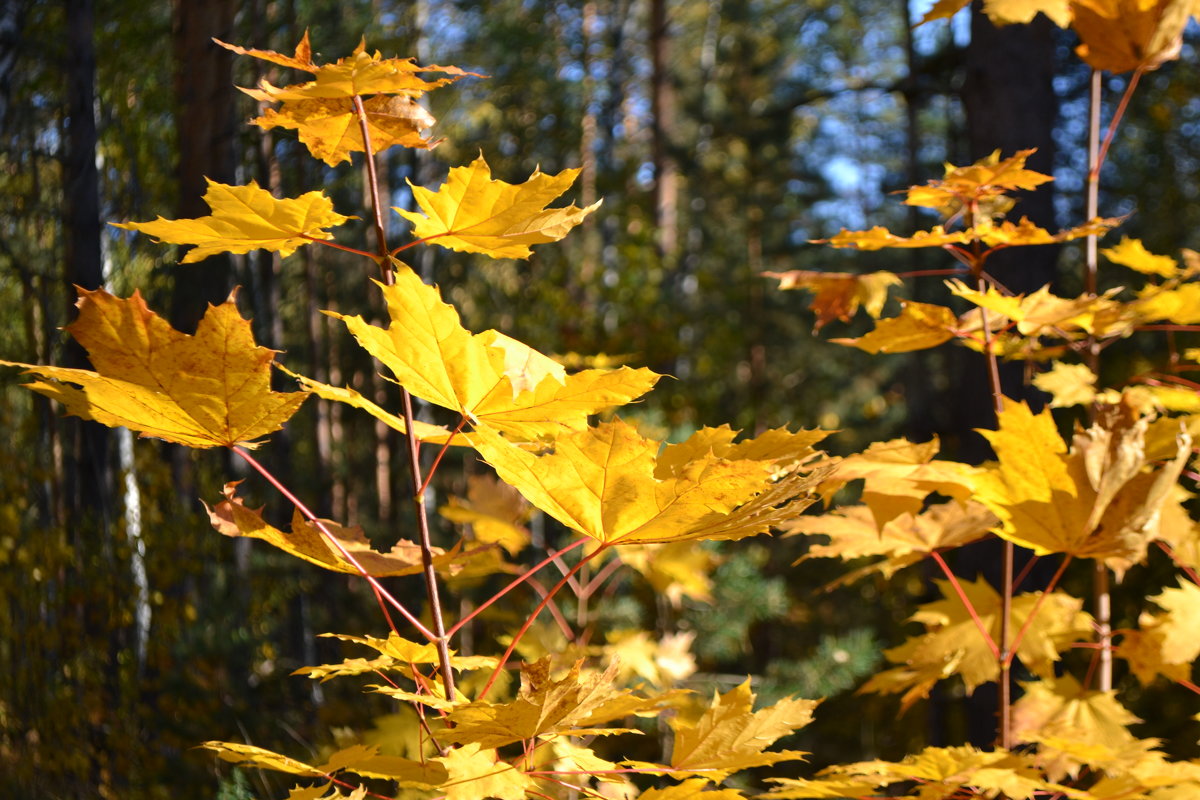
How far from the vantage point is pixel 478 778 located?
62 centimetres

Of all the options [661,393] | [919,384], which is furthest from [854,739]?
[661,393]

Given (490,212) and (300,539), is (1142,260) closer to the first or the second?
(490,212)

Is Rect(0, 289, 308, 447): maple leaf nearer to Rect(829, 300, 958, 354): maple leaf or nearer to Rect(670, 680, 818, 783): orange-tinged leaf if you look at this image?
Rect(670, 680, 818, 783): orange-tinged leaf

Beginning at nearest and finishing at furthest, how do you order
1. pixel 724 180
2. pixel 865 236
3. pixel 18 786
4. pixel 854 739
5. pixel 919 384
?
pixel 865 236
pixel 18 786
pixel 854 739
pixel 919 384
pixel 724 180

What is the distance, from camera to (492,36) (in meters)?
8.91

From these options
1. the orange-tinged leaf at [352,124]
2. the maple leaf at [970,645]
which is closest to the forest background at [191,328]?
the orange-tinged leaf at [352,124]

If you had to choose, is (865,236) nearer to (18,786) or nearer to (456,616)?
(18,786)

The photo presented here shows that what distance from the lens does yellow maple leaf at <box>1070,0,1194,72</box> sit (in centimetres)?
128

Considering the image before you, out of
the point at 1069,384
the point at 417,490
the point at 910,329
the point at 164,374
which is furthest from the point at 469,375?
the point at 1069,384

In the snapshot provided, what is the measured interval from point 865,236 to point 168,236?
0.80 metres

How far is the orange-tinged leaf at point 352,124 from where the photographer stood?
0.80 meters

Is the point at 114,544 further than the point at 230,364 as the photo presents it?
Yes

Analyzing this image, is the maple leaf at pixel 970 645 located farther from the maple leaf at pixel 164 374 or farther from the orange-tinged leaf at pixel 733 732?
the maple leaf at pixel 164 374

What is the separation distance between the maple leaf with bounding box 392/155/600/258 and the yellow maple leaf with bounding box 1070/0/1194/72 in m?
0.93
